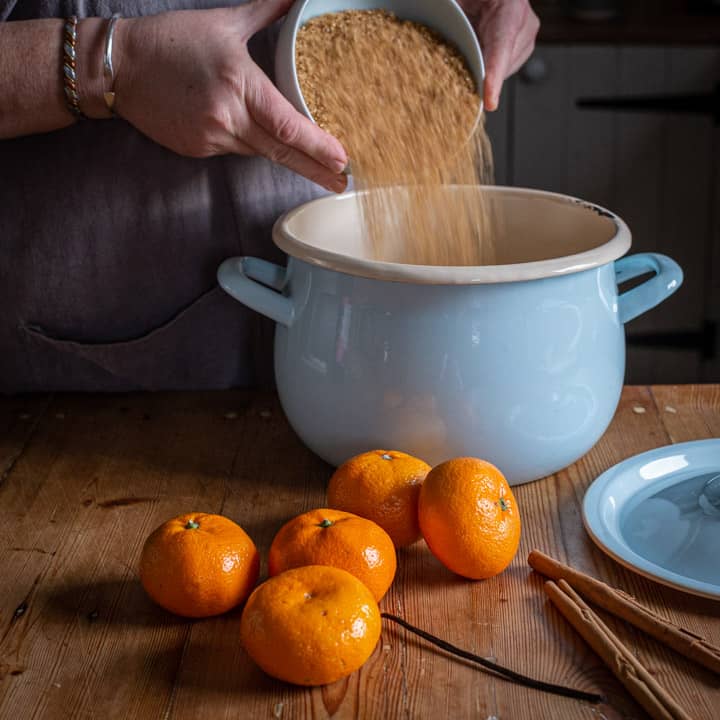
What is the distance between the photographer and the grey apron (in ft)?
3.88

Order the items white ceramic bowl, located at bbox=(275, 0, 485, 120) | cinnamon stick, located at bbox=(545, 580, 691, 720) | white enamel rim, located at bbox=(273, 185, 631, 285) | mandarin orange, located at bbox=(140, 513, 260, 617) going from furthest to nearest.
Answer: white ceramic bowl, located at bbox=(275, 0, 485, 120)
white enamel rim, located at bbox=(273, 185, 631, 285)
mandarin orange, located at bbox=(140, 513, 260, 617)
cinnamon stick, located at bbox=(545, 580, 691, 720)

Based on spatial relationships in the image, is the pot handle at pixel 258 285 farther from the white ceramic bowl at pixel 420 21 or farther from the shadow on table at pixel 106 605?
the shadow on table at pixel 106 605

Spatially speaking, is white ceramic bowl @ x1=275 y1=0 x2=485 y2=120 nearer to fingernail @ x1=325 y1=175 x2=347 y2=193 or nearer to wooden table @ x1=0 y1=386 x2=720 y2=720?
fingernail @ x1=325 y1=175 x2=347 y2=193

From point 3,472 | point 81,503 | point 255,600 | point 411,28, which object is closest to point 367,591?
point 255,600

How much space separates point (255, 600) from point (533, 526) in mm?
319

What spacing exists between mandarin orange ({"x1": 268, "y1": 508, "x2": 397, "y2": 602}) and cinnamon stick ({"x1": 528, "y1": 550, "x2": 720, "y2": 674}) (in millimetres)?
139

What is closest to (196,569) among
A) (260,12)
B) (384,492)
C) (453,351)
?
(384,492)

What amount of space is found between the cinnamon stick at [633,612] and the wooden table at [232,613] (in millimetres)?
10

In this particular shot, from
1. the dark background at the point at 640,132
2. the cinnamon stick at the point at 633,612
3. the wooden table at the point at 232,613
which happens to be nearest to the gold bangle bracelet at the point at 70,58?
the wooden table at the point at 232,613

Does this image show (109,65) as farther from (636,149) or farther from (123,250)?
(636,149)

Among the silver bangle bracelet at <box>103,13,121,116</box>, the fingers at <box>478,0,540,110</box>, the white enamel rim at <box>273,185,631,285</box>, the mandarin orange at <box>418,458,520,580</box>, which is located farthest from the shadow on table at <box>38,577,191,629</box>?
the fingers at <box>478,0,540,110</box>

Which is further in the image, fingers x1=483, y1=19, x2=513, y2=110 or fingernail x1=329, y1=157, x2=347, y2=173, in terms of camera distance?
fingers x1=483, y1=19, x2=513, y2=110

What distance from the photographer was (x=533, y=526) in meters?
0.99

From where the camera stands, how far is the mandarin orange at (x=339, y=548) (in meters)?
0.84
